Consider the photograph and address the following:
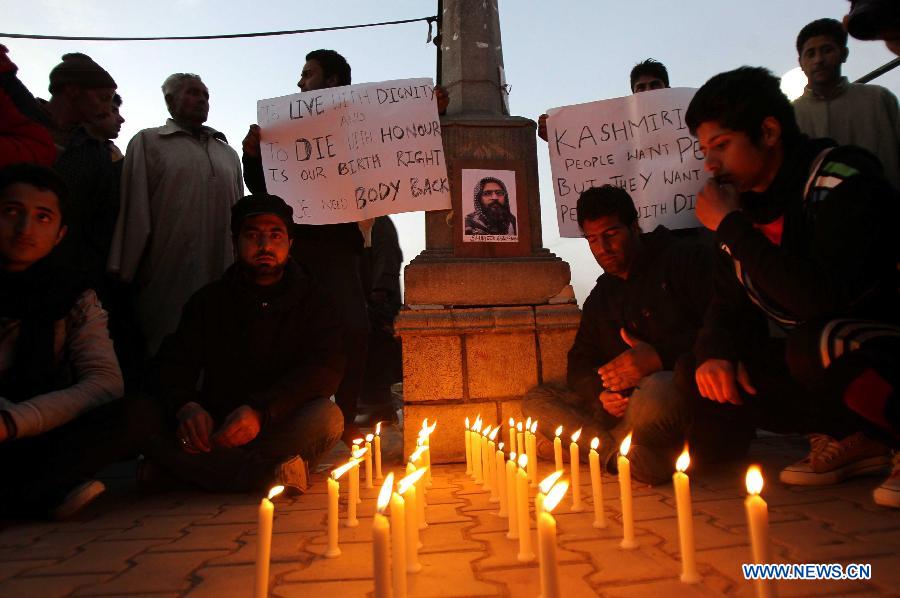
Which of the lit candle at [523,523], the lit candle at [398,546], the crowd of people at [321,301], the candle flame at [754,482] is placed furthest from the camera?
the crowd of people at [321,301]

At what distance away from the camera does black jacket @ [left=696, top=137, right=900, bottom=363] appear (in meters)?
2.06

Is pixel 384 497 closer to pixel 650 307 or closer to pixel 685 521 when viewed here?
pixel 685 521

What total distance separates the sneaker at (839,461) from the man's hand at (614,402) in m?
0.85

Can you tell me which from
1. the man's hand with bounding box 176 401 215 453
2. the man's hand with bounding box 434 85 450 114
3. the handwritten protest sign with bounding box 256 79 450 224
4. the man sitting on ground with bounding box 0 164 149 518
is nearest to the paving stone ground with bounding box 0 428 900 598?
the man sitting on ground with bounding box 0 164 149 518

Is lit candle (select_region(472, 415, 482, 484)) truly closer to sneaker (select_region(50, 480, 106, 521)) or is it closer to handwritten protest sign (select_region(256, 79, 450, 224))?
handwritten protest sign (select_region(256, 79, 450, 224))

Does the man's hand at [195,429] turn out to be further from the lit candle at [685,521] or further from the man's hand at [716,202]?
the man's hand at [716,202]

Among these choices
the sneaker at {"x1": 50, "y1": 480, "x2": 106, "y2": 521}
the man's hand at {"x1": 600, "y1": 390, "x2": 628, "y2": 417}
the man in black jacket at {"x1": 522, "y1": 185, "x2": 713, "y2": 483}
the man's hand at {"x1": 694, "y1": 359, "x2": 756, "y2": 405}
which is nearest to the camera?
the man's hand at {"x1": 694, "y1": 359, "x2": 756, "y2": 405}

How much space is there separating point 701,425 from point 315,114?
3166mm

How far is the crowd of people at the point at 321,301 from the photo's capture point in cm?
223

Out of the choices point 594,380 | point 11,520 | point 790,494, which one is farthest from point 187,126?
point 790,494

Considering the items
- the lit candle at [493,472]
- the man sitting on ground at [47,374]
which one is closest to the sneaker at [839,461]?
the lit candle at [493,472]

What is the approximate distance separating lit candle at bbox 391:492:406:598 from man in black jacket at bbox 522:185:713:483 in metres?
1.86

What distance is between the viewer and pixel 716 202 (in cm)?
259

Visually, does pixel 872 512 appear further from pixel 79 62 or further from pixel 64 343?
pixel 79 62
